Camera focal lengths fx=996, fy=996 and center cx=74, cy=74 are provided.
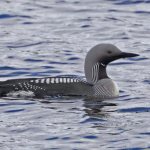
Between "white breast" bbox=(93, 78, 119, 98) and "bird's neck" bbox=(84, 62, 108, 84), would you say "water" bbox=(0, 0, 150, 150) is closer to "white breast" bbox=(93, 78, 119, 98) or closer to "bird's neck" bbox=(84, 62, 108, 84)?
"white breast" bbox=(93, 78, 119, 98)

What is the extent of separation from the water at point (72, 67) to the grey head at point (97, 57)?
498mm

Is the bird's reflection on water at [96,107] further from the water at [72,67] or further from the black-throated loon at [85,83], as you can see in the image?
the black-throated loon at [85,83]

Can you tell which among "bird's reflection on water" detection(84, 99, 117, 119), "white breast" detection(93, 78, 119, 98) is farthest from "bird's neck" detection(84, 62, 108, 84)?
"bird's reflection on water" detection(84, 99, 117, 119)

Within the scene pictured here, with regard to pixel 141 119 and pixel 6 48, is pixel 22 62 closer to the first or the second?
pixel 6 48

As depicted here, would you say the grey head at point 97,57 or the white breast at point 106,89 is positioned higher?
the grey head at point 97,57

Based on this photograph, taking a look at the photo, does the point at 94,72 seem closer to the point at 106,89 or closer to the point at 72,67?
the point at 106,89

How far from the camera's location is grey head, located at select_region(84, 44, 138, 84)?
14406 mm

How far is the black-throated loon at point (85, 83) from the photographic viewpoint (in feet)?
45.6

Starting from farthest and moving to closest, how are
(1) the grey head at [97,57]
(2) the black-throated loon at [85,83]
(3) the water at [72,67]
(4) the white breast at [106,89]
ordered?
(1) the grey head at [97,57] < (4) the white breast at [106,89] < (2) the black-throated loon at [85,83] < (3) the water at [72,67]

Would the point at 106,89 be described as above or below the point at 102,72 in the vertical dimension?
below

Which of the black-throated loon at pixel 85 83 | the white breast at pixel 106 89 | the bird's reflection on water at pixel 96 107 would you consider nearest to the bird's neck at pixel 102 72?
the black-throated loon at pixel 85 83

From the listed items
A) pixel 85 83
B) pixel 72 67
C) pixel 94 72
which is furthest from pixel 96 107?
pixel 72 67

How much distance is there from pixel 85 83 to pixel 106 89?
A: 0.32 m

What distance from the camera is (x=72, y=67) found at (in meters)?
16.0
